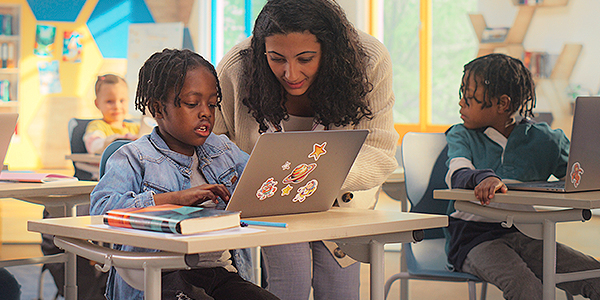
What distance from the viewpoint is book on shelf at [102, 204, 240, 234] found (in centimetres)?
91

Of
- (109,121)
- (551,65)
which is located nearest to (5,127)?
(109,121)

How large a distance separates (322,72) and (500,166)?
0.92 m

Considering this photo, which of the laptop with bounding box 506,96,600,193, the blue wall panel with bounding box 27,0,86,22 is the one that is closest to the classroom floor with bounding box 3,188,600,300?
the laptop with bounding box 506,96,600,193

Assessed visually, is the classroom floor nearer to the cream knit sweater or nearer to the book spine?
the cream knit sweater

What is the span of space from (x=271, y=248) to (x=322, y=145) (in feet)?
1.82

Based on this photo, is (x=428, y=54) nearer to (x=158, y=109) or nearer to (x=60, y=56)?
(x=60, y=56)

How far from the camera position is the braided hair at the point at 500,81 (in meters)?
2.28

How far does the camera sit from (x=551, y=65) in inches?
175

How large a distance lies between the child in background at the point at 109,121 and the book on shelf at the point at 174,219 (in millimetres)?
2609

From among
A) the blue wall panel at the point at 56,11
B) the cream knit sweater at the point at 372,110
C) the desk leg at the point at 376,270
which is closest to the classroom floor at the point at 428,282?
the cream knit sweater at the point at 372,110

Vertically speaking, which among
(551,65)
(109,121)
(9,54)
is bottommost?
(109,121)

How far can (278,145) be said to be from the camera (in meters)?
1.04

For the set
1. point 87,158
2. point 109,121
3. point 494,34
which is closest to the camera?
point 87,158

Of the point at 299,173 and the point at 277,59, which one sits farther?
the point at 277,59
